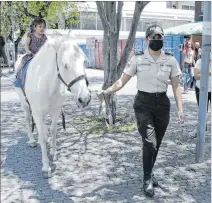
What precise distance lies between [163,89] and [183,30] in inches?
612

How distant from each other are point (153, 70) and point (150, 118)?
59cm

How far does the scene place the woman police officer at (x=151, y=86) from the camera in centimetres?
393

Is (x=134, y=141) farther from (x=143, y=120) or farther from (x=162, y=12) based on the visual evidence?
(x=162, y=12)

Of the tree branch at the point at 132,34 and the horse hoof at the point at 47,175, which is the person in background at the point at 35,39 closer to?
the horse hoof at the point at 47,175

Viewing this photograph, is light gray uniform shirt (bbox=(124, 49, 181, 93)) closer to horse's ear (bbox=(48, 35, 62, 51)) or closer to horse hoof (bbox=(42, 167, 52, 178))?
horse's ear (bbox=(48, 35, 62, 51))

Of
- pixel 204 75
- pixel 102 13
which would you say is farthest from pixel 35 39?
pixel 204 75

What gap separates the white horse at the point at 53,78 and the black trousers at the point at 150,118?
67cm

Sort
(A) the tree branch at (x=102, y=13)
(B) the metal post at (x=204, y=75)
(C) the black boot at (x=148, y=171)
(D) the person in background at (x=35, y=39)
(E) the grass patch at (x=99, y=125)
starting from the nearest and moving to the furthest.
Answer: (C) the black boot at (x=148, y=171) → (B) the metal post at (x=204, y=75) → (D) the person in background at (x=35, y=39) → (E) the grass patch at (x=99, y=125) → (A) the tree branch at (x=102, y=13)

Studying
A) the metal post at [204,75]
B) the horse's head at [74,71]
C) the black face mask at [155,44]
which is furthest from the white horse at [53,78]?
the metal post at [204,75]

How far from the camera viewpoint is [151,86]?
3949 millimetres

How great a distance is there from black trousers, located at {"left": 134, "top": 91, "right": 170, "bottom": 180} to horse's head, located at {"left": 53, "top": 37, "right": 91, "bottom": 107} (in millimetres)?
664

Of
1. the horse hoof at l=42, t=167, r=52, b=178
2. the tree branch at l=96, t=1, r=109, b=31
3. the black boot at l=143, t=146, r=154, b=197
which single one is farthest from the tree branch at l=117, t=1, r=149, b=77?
the black boot at l=143, t=146, r=154, b=197

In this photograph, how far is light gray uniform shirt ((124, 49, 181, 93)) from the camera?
3.93m

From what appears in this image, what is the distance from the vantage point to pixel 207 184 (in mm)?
4398
